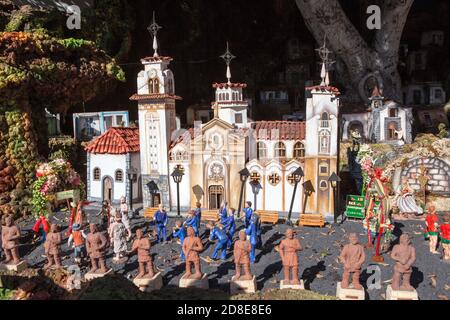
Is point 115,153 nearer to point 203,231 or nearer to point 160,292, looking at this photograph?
point 203,231

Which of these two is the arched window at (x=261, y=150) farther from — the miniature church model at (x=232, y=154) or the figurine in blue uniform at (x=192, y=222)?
the figurine in blue uniform at (x=192, y=222)

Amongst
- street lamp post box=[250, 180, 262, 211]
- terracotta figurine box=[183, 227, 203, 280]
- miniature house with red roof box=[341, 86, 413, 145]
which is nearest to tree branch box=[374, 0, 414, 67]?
miniature house with red roof box=[341, 86, 413, 145]

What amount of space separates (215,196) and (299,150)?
461 cm

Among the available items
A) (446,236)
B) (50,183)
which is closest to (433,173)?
(446,236)

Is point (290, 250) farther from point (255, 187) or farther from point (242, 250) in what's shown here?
point (255, 187)

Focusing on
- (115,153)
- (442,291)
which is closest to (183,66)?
(115,153)

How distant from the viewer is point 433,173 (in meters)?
20.0

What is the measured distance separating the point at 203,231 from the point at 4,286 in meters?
8.56

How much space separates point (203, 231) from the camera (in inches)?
696

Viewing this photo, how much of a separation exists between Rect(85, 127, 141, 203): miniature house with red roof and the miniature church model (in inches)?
37.7

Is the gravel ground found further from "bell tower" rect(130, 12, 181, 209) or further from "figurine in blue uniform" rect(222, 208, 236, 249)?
"bell tower" rect(130, 12, 181, 209)

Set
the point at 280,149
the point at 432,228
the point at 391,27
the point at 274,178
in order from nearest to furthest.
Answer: the point at 432,228
the point at 274,178
the point at 280,149
the point at 391,27

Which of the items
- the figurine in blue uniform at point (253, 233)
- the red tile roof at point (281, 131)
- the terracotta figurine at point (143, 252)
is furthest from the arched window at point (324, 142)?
the terracotta figurine at point (143, 252)

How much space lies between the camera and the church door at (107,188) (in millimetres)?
21156
